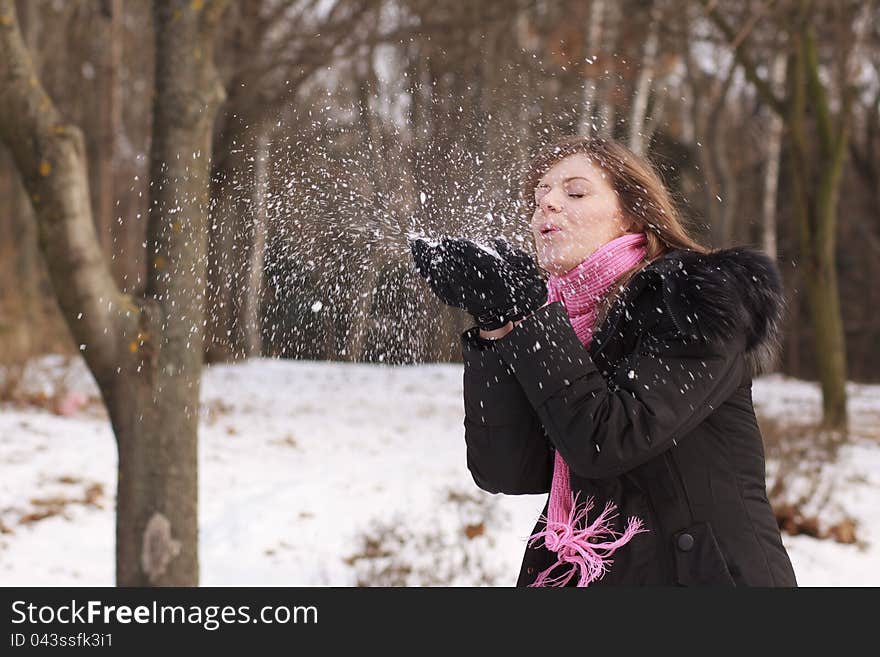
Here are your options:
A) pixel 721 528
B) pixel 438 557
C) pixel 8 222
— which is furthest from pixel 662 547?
pixel 8 222

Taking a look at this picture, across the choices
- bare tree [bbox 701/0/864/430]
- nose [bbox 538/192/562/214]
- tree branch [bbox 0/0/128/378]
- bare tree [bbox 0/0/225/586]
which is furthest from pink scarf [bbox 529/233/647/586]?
bare tree [bbox 701/0/864/430]

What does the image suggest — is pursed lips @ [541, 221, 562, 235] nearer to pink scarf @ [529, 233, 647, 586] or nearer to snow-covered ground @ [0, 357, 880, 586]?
pink scarf @ [529, 233, 647, 586]

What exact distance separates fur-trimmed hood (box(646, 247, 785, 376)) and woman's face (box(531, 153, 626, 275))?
0.14 m

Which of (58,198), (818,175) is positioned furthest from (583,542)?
(818,175)

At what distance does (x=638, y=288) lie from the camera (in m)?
1.89

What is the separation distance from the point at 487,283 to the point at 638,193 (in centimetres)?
42

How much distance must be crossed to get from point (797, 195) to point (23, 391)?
780 cm

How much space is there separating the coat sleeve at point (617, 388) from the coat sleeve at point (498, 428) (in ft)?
0.19

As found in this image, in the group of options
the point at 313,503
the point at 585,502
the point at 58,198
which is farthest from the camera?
the point at 313,503

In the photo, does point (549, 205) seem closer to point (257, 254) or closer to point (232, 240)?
point (257, 254)

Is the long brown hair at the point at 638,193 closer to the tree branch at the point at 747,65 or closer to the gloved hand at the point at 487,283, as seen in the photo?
the gloved hand at the point at 487,283

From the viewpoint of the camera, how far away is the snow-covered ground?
190 inches

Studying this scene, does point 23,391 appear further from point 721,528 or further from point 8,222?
point 8,222

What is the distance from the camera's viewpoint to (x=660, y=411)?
172 centimetres
